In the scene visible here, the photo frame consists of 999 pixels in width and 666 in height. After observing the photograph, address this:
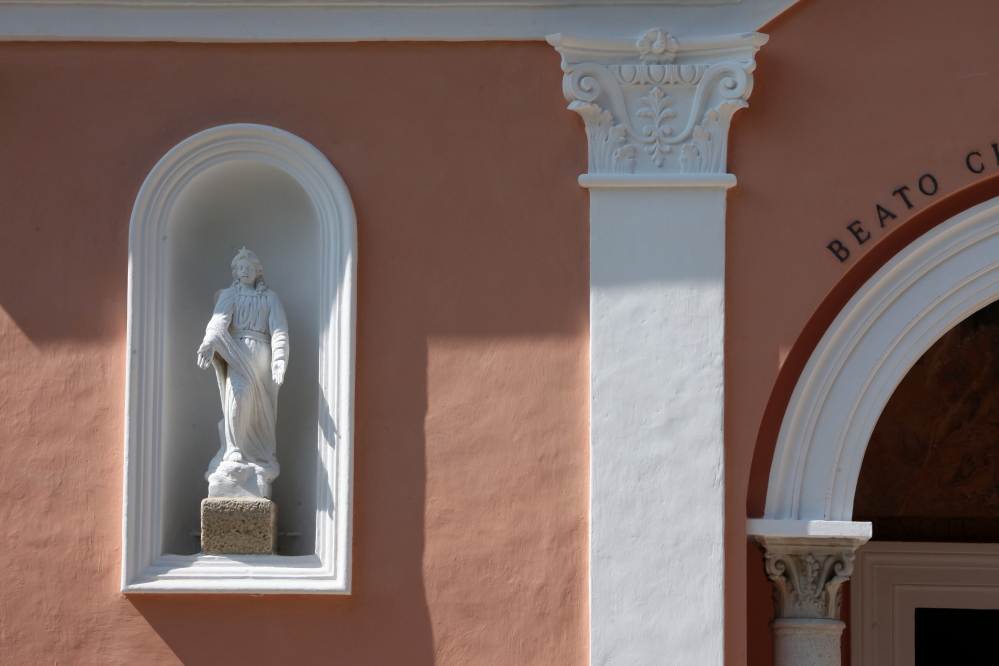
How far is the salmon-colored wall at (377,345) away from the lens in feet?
20.4

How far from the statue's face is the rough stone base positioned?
1102 millimetres

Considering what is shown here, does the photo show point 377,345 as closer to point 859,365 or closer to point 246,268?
point 246,268

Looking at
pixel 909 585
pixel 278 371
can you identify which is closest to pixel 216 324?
pixel 278 371

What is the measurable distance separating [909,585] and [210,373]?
4660mm

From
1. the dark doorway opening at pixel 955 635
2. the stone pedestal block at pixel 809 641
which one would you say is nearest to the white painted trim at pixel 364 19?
the stone pedestal block at pixel 809 641

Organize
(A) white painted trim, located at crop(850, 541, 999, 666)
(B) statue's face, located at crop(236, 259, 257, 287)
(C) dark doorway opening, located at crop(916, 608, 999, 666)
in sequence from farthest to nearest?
(C) dark doorway opening, located at crop(916, 608, 999, 666) < (A) white painted trim, located at crop(850, 541, 999, 666) < (B) statue's face, located at crop(236, 259, 257, 287)

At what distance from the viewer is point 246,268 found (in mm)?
6492

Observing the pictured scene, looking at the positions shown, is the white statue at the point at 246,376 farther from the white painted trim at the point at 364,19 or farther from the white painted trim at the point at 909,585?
the white painted trim at the point at 909,585

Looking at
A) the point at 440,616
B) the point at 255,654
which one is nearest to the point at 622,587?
the point at 440,616

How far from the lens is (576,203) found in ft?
21.2

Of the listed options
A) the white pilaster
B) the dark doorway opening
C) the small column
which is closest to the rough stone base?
the white pilaster

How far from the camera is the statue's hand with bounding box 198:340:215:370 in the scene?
6285mm

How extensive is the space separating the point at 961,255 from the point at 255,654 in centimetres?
399

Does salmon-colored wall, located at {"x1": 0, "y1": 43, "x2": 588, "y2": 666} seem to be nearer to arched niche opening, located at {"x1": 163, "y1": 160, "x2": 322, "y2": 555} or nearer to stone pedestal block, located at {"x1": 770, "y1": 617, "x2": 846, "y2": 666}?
arched niche opening, located at {"x1": 163, "y1": 160, "x2": 322, "y2": 555}
